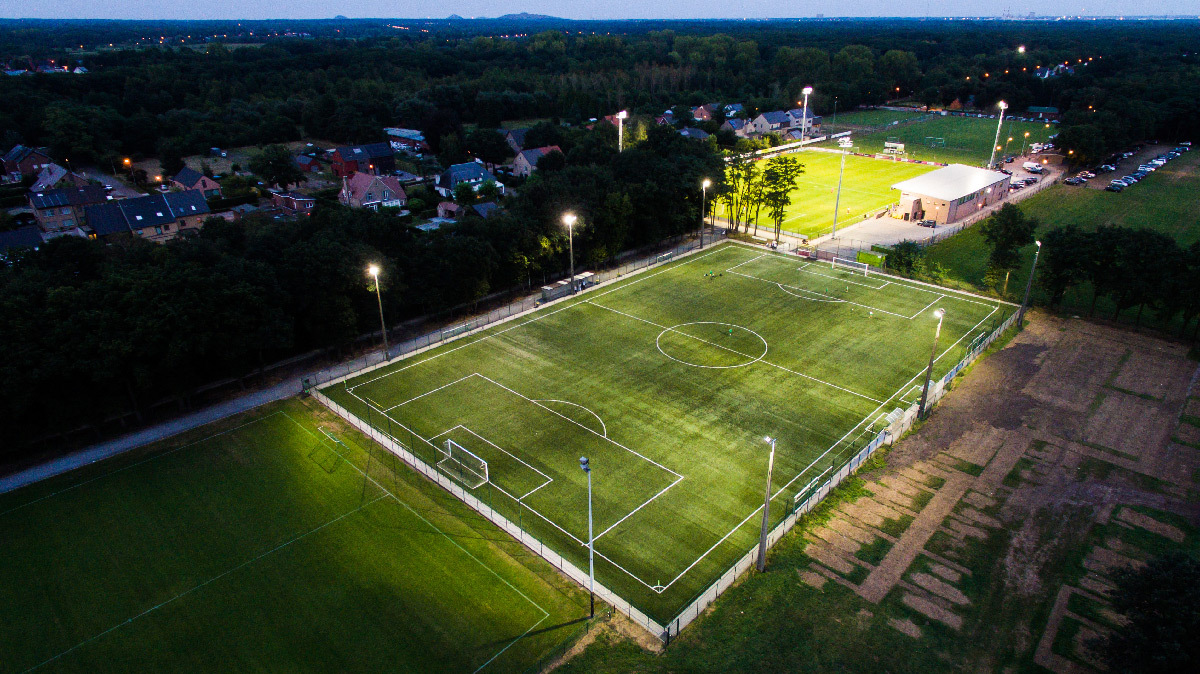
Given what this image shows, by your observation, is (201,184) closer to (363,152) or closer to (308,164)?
(308,164)

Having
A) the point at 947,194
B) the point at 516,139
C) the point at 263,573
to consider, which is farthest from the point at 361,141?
the point at 263,573

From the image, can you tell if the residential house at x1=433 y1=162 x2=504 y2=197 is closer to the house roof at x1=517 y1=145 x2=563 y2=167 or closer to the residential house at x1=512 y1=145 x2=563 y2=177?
the residential house at x1=512 y1=145 x2=563 y2=177

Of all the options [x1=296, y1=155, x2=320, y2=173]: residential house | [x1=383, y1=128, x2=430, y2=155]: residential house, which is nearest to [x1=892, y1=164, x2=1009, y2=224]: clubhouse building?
[x1=383, y1=128, x2=430, y2=155]: residential house

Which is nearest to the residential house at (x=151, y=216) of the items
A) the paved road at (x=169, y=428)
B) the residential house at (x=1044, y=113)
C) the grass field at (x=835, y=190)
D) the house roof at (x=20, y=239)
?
the house roof at (x=20, y=239)

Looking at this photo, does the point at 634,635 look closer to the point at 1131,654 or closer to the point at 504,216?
the point at 1131,654

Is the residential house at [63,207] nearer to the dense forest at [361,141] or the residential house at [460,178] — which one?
the dense forest at [361,141]

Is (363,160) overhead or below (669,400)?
overhead

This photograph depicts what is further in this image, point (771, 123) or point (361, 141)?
point (771, 123)

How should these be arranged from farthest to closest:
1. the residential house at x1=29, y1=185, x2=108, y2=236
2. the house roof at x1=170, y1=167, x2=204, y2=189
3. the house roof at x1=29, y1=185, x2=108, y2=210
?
the house roof at x1=170, y1=167, x2=204, y2=189 → the residential house at x1=29, y1=185, x2=108, y2=236 → the house roof at x1=29, y1=185, x2=108, y2=210
